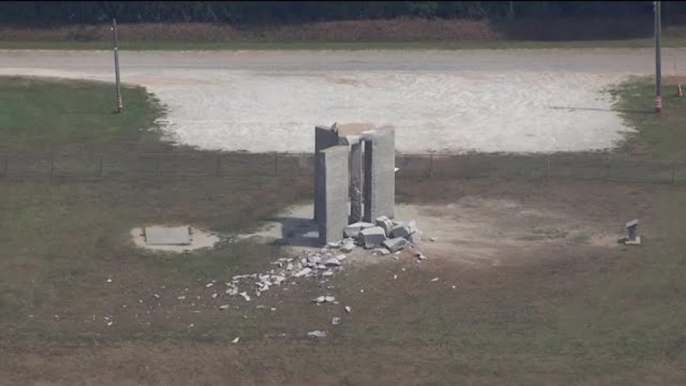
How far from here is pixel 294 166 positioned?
67.1 meters

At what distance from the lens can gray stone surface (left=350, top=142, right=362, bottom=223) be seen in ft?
188

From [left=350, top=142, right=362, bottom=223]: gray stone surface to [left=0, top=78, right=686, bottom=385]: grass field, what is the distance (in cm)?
333

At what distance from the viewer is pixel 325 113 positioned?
75.1 metres

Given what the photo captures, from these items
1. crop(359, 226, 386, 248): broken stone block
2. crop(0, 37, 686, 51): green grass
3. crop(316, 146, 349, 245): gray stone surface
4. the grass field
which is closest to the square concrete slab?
the grass field

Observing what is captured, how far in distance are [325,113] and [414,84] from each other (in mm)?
7175

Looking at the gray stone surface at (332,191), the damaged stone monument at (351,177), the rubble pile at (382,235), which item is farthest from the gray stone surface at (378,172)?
the gray stone surface at (332,191)

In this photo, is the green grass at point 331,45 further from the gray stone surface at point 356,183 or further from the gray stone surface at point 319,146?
the gray stone surface at point 356,183

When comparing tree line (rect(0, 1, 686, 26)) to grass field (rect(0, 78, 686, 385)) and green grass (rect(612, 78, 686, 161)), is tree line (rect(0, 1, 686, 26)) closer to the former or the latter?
green grass (rect(612, 78, 686, 161))

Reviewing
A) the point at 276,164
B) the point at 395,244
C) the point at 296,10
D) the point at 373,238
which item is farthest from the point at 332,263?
the point at 296,10

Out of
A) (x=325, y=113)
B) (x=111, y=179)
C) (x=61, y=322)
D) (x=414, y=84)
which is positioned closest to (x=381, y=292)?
(x=61, y=322)

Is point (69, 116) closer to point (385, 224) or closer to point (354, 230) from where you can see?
point (354, 230)

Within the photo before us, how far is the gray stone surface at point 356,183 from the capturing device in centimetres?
5744

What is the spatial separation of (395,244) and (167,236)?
806cm

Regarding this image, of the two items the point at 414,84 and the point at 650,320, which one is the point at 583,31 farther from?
the point at 650,320
